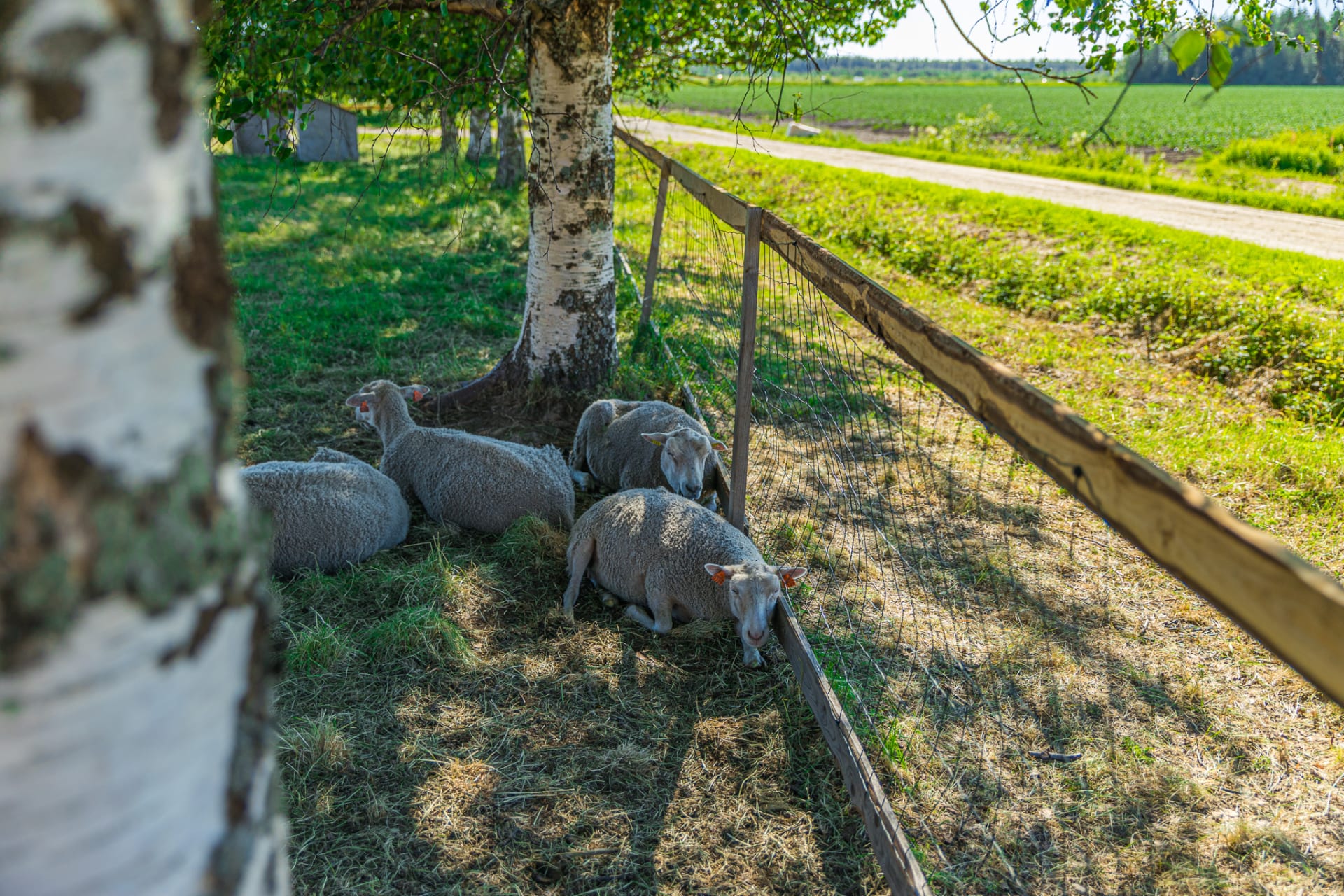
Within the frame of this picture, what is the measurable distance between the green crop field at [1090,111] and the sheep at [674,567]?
17.7 m

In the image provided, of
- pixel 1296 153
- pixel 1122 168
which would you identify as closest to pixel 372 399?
pixel 1122 168

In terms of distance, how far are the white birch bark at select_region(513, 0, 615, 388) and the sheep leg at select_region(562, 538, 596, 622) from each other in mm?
2397

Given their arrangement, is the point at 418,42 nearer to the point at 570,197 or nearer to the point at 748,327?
the point at 570,197

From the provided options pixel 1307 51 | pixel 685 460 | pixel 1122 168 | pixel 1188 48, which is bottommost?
pixel 685 460

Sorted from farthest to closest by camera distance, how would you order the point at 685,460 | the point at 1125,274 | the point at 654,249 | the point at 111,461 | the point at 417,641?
1. the point at 1125,274
2. the point at 654,249
3. the point at 685,460
4. the point at 417,641
5. the point at 111,461

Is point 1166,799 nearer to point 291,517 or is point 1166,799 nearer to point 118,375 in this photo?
point 118,375

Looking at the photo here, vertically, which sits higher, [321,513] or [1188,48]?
[1188,48]

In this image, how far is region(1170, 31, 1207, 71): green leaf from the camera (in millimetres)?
1405

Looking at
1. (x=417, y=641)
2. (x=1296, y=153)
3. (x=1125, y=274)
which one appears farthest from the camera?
(x=1296, y=153)

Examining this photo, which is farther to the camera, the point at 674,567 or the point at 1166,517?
the point at 674,567

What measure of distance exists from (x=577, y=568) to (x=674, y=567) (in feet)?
1.91

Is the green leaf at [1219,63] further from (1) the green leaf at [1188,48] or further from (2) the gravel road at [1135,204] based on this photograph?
(2) the gravel road at [1135,204]

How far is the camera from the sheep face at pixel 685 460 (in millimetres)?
5117

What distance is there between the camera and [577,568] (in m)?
4.50
